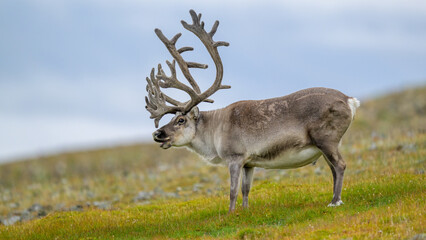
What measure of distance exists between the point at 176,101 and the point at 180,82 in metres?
0.55

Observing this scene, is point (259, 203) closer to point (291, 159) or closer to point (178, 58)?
point (291, 159)

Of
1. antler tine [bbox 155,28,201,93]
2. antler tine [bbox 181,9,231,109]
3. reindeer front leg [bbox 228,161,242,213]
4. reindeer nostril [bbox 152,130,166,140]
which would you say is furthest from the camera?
antler tine [bbox 155,28,201,93]

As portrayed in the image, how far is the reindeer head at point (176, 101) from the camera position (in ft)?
45.6

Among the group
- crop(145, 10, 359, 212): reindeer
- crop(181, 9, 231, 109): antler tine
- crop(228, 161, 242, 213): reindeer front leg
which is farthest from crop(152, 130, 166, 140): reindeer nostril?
crop(228, 161, 242, 213): reindeer front leg

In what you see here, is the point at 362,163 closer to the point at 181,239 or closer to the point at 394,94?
the point at 181,239

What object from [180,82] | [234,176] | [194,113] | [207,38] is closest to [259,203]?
[234,176]

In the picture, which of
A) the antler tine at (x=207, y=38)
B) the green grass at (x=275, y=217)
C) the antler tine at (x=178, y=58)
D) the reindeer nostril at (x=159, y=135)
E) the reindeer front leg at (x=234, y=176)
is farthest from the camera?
the antler tine at (x=178, y=58)

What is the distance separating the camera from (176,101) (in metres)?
14.5

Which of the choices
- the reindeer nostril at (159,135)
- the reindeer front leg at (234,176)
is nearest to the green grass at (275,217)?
the reindeer front leg at (234,176)

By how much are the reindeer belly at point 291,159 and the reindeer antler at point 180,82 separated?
228 centimetres

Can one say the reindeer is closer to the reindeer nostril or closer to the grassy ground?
the reindeer nostril

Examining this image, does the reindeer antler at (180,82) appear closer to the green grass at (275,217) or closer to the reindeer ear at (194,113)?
the reindeer ear at (194,113)

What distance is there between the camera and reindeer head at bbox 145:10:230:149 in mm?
13898

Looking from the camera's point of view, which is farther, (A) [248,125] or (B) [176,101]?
(B) [176,101]
